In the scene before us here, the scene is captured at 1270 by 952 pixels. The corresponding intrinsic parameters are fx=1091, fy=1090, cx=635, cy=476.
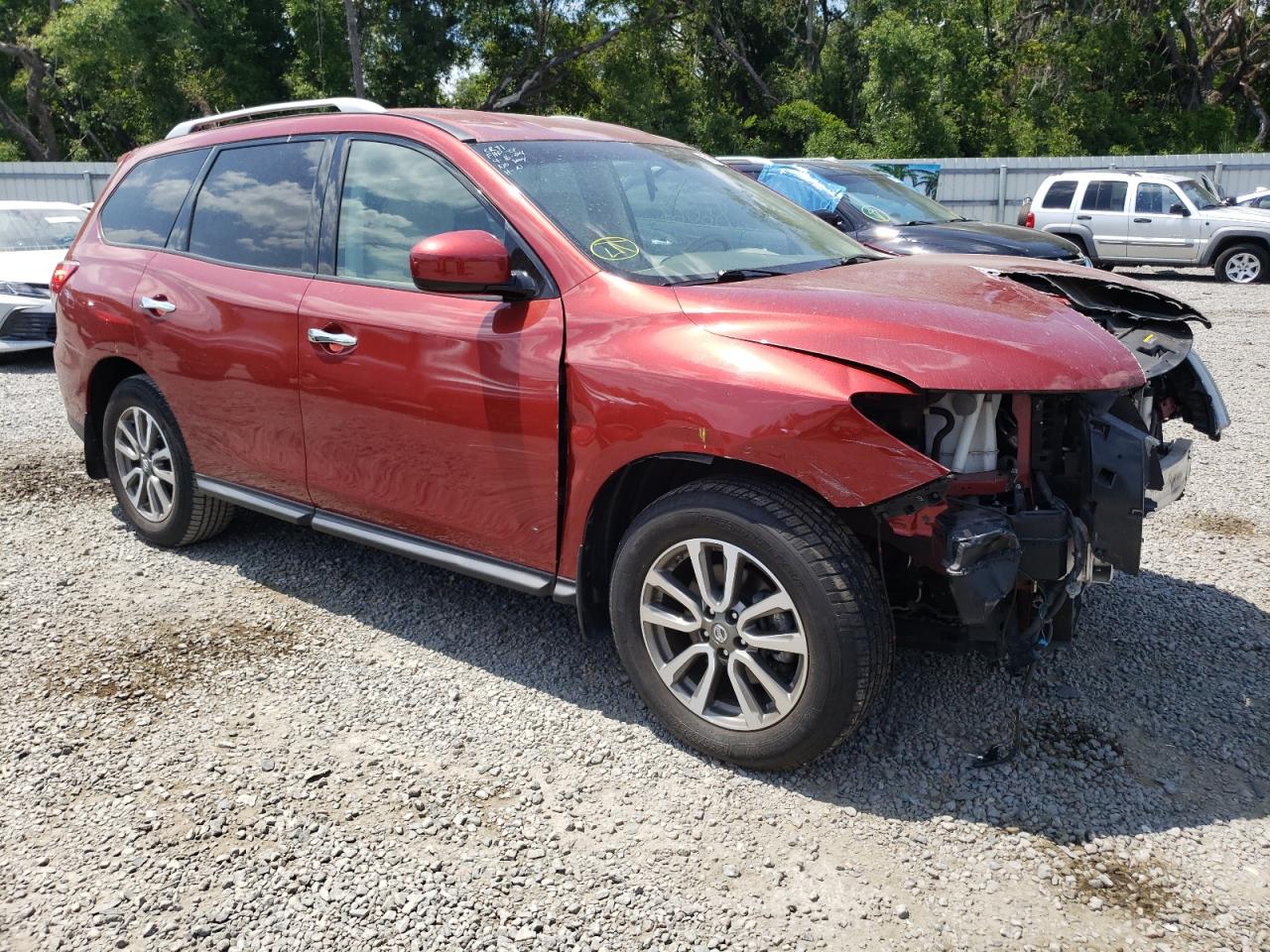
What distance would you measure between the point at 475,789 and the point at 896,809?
1.20m

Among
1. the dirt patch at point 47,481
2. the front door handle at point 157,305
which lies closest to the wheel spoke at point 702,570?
the front door handle at point 157,305

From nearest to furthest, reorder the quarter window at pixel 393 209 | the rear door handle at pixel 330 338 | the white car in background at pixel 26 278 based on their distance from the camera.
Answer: the quarter window at pixel 393 209 → the rear door handle at pixel 330 338 → the white car in background at pixel 26 278

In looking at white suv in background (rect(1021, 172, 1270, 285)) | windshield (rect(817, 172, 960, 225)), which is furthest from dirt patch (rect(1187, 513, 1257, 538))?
white suv in background (rect(1021, 172, 1270, 285))

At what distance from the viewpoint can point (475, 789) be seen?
3.15 m

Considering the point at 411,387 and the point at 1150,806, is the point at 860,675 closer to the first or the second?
the point at 1150,806

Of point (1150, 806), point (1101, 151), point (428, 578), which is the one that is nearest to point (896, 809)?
point (1150, 806)

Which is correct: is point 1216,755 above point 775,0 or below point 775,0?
below

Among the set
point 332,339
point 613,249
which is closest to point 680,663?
point 613,249

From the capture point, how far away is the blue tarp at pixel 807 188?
34.2 ft

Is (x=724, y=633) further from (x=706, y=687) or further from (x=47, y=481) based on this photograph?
(x=47, y=481)

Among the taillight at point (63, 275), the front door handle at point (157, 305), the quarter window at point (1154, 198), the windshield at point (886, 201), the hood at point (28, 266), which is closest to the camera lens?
the front door handle at point (157, 305)

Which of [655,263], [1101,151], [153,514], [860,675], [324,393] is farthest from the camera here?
[1101,151]

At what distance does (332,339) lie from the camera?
12.7ft

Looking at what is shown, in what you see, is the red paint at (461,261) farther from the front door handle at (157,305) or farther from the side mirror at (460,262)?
the front door handle at (157,305)
